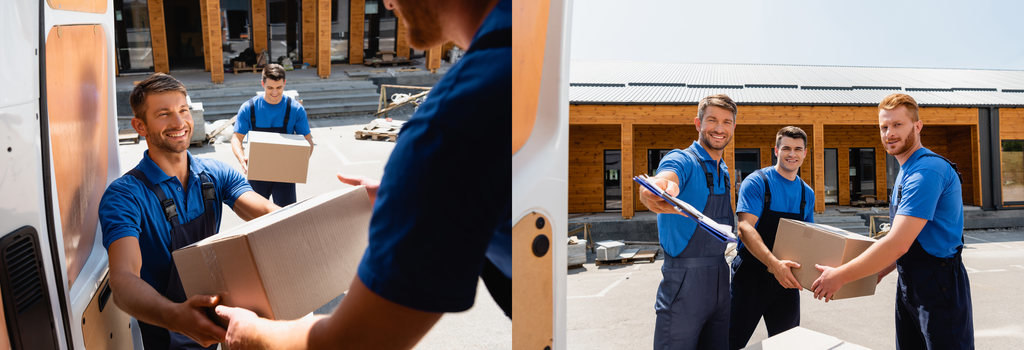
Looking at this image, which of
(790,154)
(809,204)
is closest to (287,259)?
(790,154)

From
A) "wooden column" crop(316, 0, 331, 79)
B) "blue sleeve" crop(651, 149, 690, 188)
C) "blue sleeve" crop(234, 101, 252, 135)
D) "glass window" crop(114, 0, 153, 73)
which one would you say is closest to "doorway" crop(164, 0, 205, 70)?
"glass window" crop(114, 0, 153, 73)

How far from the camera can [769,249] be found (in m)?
4.41

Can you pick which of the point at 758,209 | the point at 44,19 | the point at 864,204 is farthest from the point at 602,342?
the point at 864,204

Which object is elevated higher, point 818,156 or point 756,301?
point 818,156

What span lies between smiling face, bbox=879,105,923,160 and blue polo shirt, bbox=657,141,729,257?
0.85 m

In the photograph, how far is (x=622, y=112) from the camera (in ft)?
62.8

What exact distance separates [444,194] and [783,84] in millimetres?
23269

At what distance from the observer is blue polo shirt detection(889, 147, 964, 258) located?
368cm

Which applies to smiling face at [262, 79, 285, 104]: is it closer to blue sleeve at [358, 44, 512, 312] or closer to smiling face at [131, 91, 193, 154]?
smiling face at [131, 91, 193, 154]

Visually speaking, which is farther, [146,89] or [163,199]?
[163,199]

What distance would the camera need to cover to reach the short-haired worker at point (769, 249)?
4430mm

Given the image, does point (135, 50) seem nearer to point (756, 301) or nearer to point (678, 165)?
point (678, 165)

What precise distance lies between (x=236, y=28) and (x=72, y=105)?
20.1m

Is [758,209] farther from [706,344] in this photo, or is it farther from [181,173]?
[181,173]
